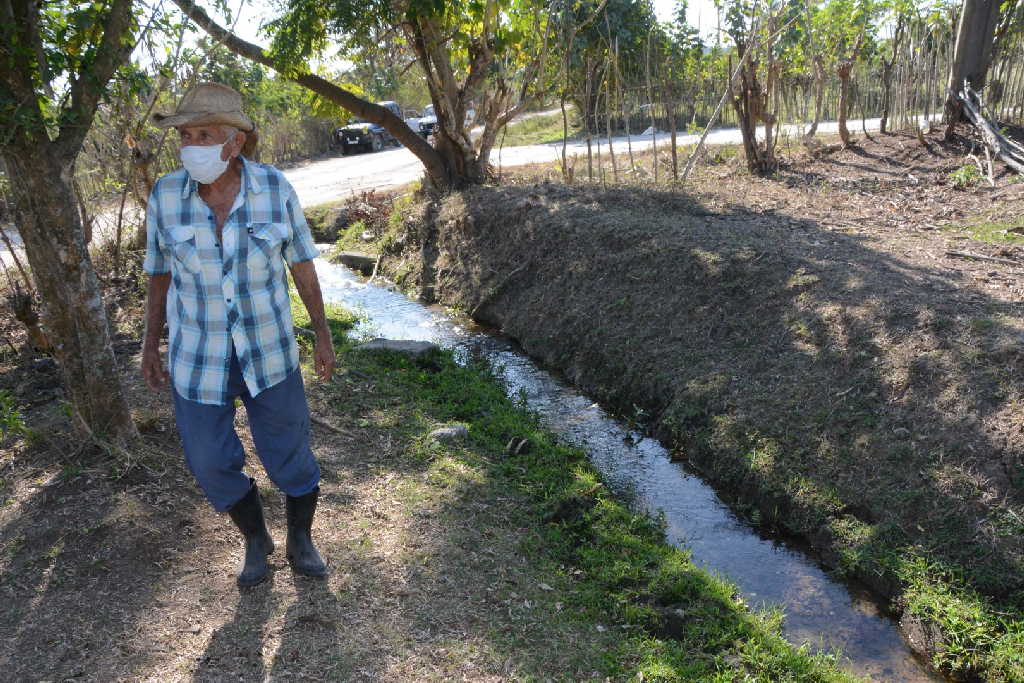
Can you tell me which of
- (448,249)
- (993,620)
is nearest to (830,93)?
(448,249)

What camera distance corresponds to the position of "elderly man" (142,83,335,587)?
2.86 meters

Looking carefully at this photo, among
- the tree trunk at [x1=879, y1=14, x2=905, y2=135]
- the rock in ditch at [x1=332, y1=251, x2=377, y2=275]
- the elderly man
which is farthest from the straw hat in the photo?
the tree trunk at [x1=879, y1=14, x2=905, y2=135]

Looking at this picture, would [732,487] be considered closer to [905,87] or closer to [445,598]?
[445,598]

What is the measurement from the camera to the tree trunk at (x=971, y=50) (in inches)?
432

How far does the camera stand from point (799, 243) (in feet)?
23.1

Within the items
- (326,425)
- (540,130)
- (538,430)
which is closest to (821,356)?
(538,430)

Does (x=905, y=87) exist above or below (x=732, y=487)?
above

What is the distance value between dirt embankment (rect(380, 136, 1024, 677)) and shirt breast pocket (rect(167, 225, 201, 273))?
11.1ft

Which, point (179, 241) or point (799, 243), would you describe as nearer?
point (179, 241)

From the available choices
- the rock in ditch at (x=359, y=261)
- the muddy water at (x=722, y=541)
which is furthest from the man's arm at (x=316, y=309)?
the rock in ditch at (x=359, y=261)

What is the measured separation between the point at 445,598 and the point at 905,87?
12.3 metres

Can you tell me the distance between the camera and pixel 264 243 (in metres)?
2.88

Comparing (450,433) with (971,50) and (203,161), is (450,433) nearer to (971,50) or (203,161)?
(203,161)

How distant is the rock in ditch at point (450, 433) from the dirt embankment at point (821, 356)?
142cm
